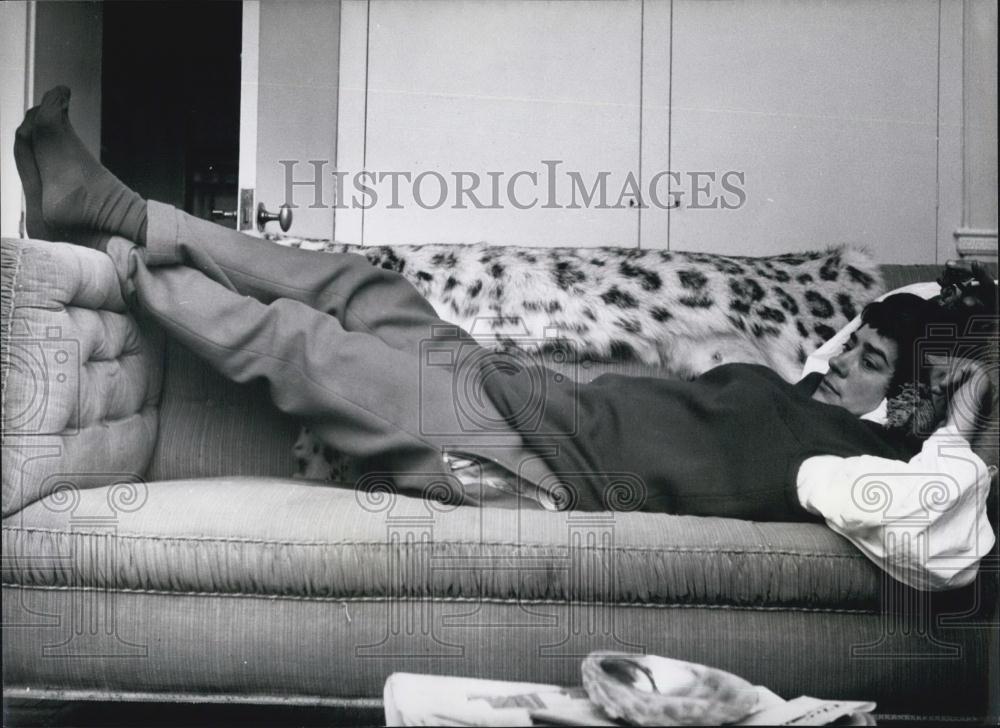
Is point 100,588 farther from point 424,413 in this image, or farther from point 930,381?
point 930,381

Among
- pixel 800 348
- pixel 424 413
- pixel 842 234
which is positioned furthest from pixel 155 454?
pixel 842 234

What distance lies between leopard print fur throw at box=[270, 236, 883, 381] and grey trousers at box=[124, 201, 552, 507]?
0.19m

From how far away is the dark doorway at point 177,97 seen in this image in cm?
152

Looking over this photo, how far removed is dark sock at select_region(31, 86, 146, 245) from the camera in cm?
102

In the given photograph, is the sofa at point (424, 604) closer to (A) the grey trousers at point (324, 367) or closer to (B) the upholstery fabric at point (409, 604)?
(B) the upholstery fabric at point (409, 604)

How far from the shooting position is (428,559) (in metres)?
0.83

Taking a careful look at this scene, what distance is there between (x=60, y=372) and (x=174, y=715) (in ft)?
1.40

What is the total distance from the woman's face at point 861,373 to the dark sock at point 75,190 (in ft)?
3.14

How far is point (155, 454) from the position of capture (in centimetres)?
118

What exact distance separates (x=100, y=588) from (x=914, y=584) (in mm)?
836

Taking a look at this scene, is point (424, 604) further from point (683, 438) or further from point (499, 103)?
point (499, 103)

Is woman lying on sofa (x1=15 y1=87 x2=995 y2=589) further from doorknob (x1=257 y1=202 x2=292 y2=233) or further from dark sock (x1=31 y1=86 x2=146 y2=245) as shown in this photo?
doorknob (x1=257 y1=202 x2=292 y2=233)

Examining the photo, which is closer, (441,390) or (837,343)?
(441,390)

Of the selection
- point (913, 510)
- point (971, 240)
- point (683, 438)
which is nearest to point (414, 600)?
point (683, 438)
